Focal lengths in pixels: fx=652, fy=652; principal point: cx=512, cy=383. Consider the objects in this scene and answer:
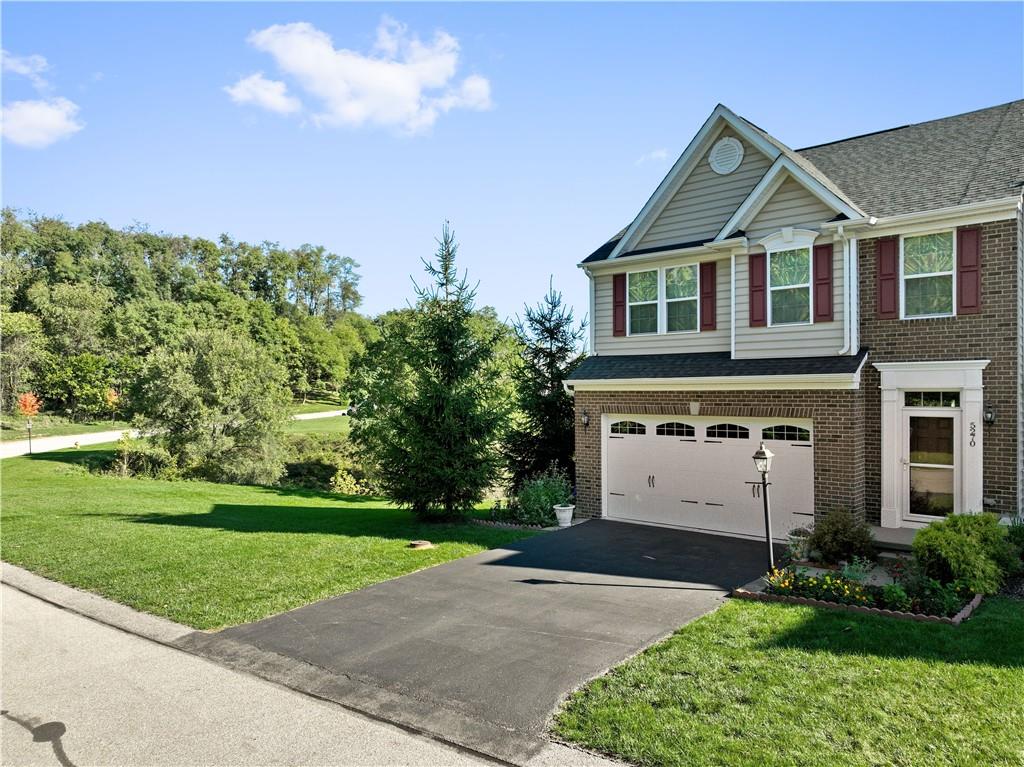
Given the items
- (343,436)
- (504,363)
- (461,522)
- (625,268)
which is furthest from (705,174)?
(343,436)

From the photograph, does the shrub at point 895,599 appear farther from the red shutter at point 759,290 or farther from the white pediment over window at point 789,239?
the white pediment over window at point 789,239

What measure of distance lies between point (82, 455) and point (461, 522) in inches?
862

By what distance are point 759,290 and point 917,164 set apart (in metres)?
4.18

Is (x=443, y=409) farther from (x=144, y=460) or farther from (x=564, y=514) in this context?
(x=144, y=460)

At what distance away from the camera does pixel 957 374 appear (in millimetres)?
11328

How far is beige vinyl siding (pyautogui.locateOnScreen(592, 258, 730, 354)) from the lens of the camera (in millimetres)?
14023

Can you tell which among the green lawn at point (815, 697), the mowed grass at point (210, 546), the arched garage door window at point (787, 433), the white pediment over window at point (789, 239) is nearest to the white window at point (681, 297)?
the white pediment over window at point (789, 239)

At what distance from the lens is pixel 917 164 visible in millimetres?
13312

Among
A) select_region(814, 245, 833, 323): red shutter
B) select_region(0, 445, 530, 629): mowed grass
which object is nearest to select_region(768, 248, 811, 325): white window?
select_region(814, 245, 833, 323): red shutter

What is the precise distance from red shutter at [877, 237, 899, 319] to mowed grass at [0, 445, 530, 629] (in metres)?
8.20

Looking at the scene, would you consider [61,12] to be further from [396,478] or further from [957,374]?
[957,374]

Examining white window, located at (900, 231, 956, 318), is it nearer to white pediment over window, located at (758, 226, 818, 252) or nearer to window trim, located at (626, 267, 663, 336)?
white pediment over window, located at (758, 226, 818, 252)

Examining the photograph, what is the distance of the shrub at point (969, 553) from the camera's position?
852 centimetres

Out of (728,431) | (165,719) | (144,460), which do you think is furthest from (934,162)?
(144,460)
